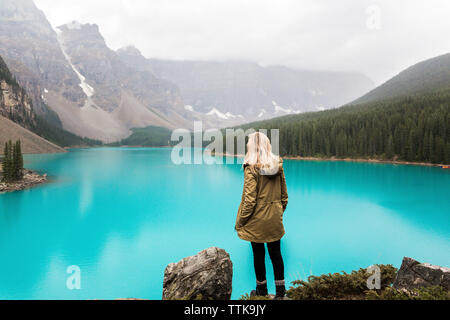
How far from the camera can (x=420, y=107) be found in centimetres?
6144

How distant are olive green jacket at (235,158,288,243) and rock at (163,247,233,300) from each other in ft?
3.51

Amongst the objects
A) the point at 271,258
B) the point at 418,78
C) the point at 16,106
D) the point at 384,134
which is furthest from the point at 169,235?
the point at 418,78

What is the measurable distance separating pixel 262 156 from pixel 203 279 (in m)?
2.38

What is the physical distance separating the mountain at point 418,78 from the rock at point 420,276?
117436mm

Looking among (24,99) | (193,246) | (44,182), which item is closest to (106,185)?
(44,182)

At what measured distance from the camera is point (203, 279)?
460 centimetres

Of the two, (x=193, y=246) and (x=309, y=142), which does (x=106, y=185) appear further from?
(x=309, y=142)

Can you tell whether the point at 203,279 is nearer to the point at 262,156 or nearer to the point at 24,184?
the point at 262,156

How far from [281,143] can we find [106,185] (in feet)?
185

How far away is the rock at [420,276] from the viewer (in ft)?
13.3

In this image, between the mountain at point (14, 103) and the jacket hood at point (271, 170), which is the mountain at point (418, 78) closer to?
the jacket hood at point (271, 170)

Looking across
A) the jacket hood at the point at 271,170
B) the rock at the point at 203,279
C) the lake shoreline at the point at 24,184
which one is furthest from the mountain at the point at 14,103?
the jacket hood at the point at 271,170

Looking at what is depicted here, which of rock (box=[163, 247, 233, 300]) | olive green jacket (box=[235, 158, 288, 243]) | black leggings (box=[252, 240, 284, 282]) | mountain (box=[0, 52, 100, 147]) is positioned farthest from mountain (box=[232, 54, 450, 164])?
mountain (box=[0, 52, 100, 147])
